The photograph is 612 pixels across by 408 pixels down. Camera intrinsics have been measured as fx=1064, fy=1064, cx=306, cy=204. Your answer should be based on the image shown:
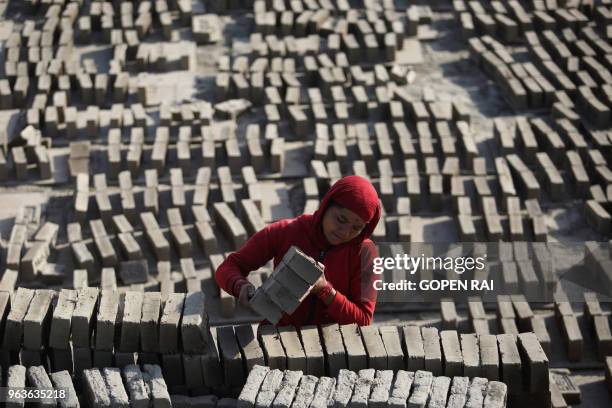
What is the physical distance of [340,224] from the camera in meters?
5.26

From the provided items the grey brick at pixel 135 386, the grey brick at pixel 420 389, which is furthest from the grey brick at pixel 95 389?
the grey brick at pixel 420 389

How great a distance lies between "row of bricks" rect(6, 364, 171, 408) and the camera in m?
5.29

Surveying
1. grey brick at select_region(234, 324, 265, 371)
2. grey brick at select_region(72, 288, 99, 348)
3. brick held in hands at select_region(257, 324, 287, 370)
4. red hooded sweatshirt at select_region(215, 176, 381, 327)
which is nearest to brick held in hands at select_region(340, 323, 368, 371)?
red hooded sweatshirt at select_region(215, 176, 381, 327)

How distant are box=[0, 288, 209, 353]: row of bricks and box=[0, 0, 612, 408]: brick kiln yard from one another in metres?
0.01

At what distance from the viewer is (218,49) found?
1133cm

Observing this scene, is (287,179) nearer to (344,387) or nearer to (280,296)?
(280,296)

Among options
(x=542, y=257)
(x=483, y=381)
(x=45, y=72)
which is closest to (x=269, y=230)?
(x=483, y=381)

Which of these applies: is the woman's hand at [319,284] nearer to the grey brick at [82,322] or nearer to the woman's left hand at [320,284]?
the woman's left hand at [320,284]

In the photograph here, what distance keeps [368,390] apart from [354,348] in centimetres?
38

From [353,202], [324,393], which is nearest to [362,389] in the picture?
[324,393]

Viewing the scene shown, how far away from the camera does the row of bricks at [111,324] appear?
5594 millimetres

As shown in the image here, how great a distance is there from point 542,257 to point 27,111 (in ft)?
15.9

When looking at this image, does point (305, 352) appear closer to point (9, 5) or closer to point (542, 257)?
point (542, 257)

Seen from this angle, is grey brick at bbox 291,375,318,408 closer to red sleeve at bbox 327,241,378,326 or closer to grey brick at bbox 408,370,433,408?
red sleeve at bbox 327,241,378,326
